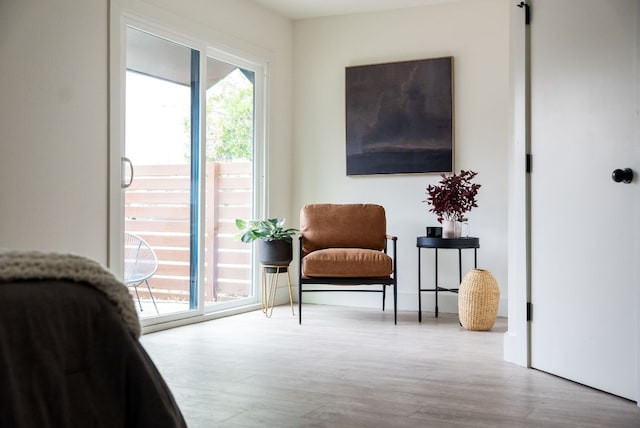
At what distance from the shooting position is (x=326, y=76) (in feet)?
19.8

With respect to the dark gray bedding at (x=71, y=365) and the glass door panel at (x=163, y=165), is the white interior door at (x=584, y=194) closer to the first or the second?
the dark gray bedding at (x=71, y=365)

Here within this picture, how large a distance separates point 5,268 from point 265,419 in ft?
4.75

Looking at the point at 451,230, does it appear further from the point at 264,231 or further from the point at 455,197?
the point at 264,231

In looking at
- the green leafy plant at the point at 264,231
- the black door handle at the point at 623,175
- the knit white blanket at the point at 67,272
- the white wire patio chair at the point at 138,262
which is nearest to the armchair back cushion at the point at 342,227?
the green leafy plant at the point at 264,231

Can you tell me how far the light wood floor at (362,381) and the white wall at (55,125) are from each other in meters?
0.86

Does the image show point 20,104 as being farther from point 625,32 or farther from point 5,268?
point 625,32

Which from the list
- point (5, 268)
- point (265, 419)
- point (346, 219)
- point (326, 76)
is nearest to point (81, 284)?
point (5, 268)

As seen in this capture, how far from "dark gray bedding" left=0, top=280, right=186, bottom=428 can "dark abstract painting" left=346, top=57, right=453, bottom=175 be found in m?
Result: 4.34

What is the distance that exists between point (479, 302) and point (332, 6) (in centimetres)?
271

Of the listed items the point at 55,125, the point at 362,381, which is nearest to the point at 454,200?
the point at 362,381

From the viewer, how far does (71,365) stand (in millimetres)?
1354

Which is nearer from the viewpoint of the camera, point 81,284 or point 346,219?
point 81,284

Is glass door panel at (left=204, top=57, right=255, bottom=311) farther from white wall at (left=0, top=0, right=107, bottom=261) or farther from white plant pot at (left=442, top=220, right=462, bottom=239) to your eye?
white plant pot at (left=442, top=220, right=462, bottom=239)

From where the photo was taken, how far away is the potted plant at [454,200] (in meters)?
4.98
